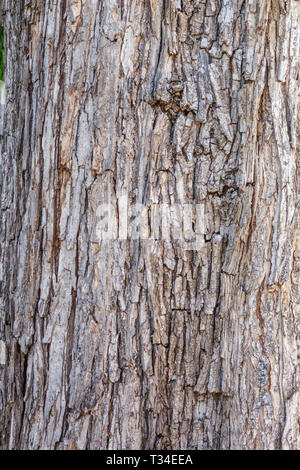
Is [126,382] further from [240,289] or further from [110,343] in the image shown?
[240,289]

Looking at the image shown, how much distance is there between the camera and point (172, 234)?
1.71 m

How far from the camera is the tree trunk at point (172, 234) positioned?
5.57 feet

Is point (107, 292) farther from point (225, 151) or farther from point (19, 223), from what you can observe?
point (225, 151)

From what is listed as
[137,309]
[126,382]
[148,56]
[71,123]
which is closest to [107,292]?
[137,309]

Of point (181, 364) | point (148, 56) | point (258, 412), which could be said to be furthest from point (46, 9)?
point (258, 412)

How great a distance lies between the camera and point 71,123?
1.73 metres

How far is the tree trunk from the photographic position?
170 cm

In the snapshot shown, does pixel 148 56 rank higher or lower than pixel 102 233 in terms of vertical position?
higher

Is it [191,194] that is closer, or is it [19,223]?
[191,194]

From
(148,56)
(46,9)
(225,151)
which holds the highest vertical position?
(46,9)

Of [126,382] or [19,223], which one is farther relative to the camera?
[19,223]

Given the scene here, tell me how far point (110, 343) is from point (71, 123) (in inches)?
28.6

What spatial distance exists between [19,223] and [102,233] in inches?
13.4

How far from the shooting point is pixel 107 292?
170 cm
